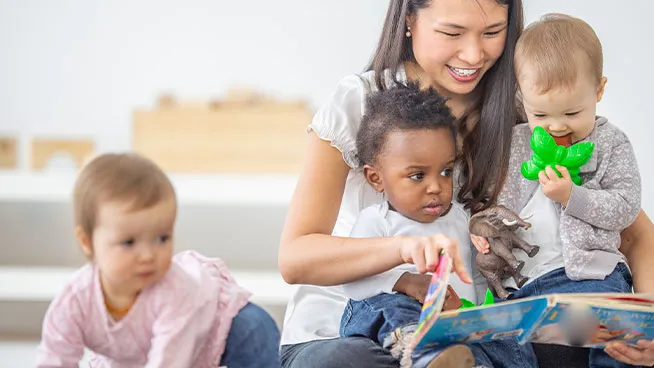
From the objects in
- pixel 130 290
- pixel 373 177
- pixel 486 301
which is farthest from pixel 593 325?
pixel 130 290

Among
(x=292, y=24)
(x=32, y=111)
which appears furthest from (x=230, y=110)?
(x=32, y=111)

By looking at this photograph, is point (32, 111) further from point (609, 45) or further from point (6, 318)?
point (609, 45)

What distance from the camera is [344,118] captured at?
5.97 feet

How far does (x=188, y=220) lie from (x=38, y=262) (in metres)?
0.70

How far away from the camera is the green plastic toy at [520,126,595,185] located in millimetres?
1706

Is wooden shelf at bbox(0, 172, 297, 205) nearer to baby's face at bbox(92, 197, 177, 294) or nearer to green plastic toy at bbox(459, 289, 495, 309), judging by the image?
green plastic toy at bbox(459, 289, 495, 309)

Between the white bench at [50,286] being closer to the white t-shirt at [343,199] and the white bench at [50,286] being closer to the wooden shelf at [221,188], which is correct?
the wooden shelf at [221,188]

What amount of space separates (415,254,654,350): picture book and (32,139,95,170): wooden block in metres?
2.47

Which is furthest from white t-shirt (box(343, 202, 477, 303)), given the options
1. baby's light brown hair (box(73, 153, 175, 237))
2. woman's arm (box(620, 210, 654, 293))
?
baby's light brown hair (box(73, 153, 175, 237))

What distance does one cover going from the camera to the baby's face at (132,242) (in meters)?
1.32

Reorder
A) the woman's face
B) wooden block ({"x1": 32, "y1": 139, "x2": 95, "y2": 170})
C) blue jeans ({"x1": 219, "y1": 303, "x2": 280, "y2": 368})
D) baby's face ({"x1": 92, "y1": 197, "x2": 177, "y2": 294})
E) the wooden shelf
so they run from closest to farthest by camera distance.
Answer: baby's face ({"x1": 92, "y1": 197, "x2": 177, "y2": 294}) < blue jeans ({"x1": 219, "y1": 303, "x2": 280, "y2": 368}) < the woman's face < the wooden shelf < wooden block ({"x1": 32, "y1": 139, "x2": 95, "y2": 170})

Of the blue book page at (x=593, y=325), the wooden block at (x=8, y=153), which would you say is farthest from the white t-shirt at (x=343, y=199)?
the wooden block at (x=8, y=153)

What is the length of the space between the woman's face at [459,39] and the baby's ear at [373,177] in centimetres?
26

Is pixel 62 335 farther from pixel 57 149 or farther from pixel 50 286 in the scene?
pixel 57 149
